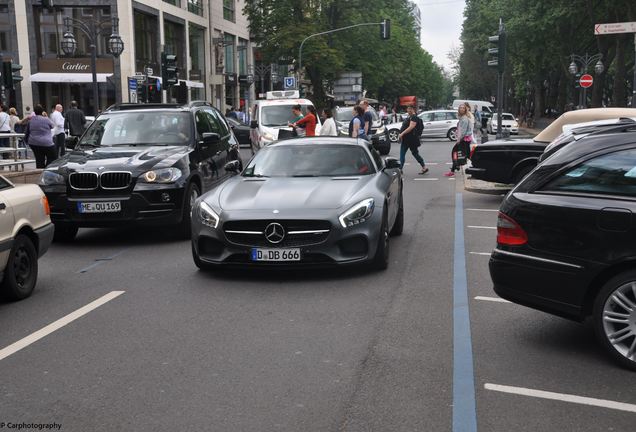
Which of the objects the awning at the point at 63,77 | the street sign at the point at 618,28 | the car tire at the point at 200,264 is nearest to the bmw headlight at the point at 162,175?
the car tire at the point at 200,264

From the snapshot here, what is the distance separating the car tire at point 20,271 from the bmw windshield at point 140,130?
4.17 m

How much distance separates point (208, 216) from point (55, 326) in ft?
6.86

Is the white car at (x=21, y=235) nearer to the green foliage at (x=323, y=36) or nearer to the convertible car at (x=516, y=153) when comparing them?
the convertible car at (x=516, y=153)

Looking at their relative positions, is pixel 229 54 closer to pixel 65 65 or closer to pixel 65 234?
pixel 65 65

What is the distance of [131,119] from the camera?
458 inches

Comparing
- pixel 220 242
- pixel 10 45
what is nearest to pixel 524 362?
pixel 220 242

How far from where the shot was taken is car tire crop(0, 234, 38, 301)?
683cm

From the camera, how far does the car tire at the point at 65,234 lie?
407 inches

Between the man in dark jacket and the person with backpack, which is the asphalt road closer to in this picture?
the person with backpack

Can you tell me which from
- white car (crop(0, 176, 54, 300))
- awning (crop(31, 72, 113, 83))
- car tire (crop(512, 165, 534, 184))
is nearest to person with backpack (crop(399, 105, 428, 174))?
car tire (crop(512, 165, 534, 184))

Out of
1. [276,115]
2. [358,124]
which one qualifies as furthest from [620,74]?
[358,124]

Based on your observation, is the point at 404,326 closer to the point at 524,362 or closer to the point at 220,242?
the point at 524,362

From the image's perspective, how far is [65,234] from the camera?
1049 centimetres

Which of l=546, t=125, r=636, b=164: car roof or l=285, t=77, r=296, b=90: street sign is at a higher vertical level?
l=285, t=77, r=296, b=90: street sign
